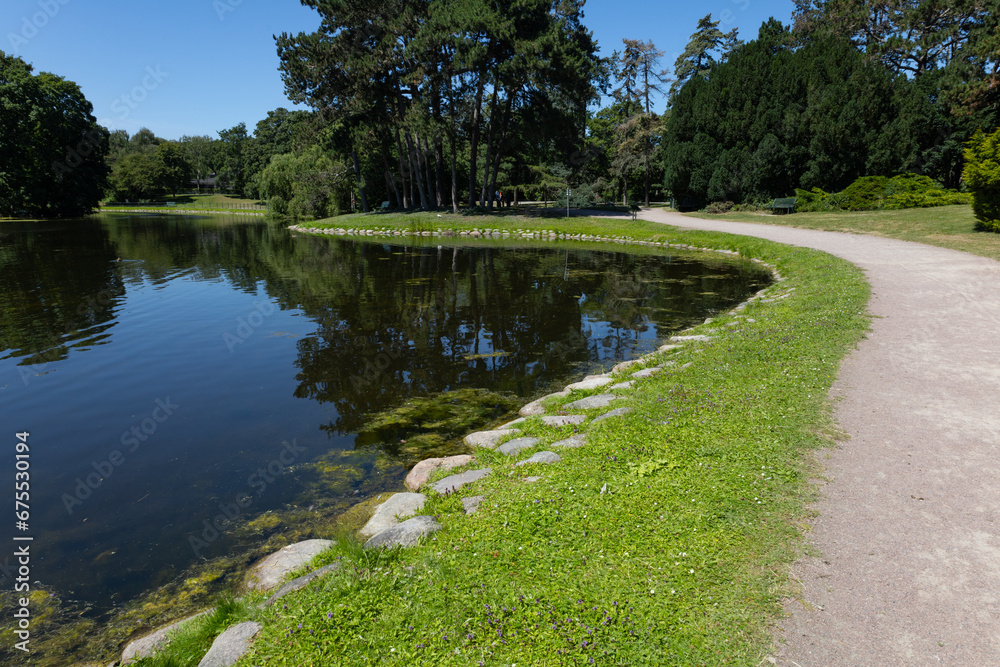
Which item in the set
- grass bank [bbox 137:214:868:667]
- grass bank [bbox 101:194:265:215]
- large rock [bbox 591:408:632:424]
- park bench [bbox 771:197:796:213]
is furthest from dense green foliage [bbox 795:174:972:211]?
grass bank [bbox 101:194:265:215]

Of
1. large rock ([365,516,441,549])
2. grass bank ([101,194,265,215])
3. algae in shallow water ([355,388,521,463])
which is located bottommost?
algae in shallow water ([355,388,521,463])

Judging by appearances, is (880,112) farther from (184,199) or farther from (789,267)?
(184,199)

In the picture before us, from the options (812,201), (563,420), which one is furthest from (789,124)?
(563,420)

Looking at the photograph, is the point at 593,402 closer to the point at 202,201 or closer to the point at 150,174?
the point at 202,201

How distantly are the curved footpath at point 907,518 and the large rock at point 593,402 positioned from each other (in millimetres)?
2675

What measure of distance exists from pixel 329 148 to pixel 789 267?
3851 centimetres

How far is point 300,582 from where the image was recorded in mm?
4074

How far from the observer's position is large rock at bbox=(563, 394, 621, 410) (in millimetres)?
7391

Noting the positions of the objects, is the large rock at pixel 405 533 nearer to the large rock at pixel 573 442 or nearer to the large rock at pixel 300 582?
the large rock at pixel 300 582

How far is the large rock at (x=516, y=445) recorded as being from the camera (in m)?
6.29

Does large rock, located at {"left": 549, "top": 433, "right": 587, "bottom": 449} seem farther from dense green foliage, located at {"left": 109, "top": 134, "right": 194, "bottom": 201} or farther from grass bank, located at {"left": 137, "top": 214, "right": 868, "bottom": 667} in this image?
dense green foliage, located at {"left": 109, "top": 134, "right": 194, "bottom": 201}

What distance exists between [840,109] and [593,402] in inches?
1571

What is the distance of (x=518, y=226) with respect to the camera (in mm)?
37781

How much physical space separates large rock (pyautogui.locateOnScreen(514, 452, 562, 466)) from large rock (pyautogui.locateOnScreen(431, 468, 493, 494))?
14.6 inches
